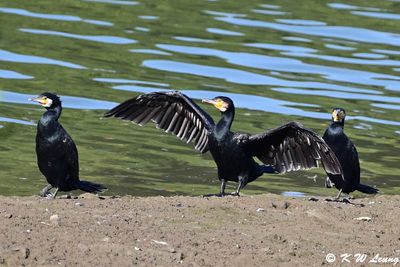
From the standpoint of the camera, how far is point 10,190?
1392 centimetres

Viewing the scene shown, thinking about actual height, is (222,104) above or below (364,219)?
above

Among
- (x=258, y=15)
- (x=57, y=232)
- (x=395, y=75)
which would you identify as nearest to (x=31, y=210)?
(x=57, y=232)

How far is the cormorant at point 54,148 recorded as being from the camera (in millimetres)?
11930

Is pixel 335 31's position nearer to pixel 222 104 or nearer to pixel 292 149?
pixel 292 149

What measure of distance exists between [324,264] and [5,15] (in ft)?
54.6

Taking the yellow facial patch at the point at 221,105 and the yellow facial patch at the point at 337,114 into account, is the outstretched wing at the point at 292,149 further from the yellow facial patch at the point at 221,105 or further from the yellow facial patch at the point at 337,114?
the yellow facial patch at the point at 337,114

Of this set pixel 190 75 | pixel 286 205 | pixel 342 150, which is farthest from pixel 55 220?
pixel 190 75

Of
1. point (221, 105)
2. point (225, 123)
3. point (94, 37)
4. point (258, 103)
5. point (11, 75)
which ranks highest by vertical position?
point (221, 105)

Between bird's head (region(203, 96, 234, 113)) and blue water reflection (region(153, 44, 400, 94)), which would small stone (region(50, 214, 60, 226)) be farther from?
blue water reflection (region(153, 44, 400, 94))

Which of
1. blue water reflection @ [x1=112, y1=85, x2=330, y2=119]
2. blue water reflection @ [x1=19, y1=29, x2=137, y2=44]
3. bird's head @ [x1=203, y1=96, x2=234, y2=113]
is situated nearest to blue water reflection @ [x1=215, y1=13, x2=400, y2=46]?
blue water reflection @ [x1=19, y1=29, x2=137, y2=44]

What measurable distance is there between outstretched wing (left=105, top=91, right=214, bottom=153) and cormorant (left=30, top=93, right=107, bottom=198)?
1.33 meters

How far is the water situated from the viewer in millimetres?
15539

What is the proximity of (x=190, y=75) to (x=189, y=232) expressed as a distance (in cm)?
1170

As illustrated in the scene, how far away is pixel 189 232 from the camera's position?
1010 cm
